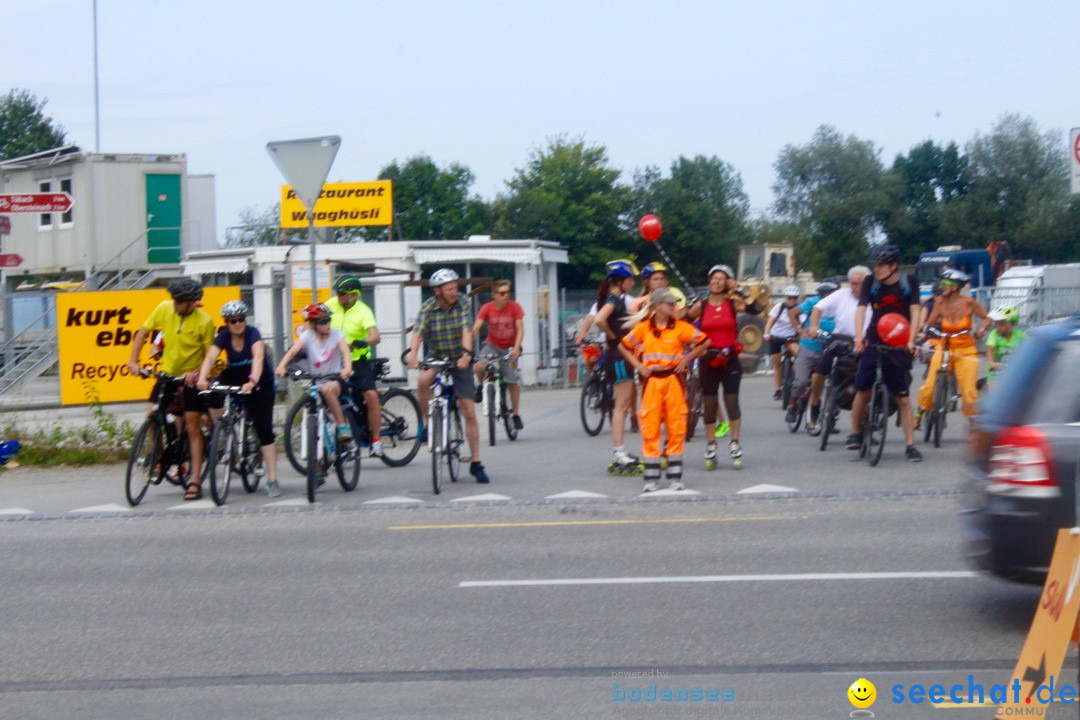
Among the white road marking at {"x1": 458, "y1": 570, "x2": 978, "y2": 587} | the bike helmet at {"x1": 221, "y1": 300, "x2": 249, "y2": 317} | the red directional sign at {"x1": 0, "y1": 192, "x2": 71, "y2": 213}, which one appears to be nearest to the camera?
the white road marking at {"x1": 458, "y1": 570, "x2": 978, "y2": 587}

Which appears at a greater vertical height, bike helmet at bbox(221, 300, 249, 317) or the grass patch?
bike helmet at bbox(221, 300, 249, 317)

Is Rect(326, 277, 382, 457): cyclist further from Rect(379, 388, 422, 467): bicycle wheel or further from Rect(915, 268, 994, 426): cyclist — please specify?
Rect(915, 268, 994, 426): cyclist

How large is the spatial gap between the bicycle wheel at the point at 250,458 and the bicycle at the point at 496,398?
3384 millimetres

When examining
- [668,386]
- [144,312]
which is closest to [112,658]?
[668,386]

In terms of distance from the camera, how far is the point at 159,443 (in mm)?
11164

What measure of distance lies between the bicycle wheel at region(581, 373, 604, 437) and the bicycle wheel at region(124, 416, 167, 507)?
19.0 feet

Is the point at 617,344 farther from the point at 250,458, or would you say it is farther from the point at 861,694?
the point at 861,694

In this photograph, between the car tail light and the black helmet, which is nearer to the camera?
the car tail light

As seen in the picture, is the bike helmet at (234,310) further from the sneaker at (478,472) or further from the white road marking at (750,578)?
the white road marking at (750,578)

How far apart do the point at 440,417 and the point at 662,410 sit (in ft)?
6.23

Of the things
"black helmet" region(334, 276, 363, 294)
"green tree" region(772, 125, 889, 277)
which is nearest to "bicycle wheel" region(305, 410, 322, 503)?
"black helmet" region(334, 276, 363, 294)

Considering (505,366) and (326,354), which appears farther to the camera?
(505,366)

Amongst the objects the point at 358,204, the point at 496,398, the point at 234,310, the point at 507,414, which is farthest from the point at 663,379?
the point at 358,204

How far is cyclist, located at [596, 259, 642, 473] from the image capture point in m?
12.2
